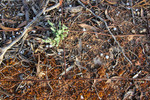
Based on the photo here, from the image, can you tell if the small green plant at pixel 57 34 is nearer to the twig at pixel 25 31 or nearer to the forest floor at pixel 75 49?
the forest floor at pixel 75 49

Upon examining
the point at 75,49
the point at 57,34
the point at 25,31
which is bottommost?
the point at 75,49

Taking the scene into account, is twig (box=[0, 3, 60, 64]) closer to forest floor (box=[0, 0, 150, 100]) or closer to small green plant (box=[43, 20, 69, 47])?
forest floor (box=[0, 0, 150, 100])

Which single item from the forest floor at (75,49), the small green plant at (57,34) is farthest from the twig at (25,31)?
the small green plant at (57,34)

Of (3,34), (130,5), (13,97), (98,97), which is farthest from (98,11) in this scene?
(13,97)

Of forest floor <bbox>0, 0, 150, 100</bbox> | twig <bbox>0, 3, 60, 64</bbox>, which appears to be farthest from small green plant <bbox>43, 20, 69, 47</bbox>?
twig <bbox>0, 3, 60, 64</bbox>

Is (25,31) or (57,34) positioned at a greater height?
(25,31)

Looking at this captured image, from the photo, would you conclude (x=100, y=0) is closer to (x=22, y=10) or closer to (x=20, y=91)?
(x=22, y=10)

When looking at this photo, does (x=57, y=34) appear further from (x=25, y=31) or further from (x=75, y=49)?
(x=25, y=31)

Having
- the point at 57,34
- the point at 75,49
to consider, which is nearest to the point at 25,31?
the point at 57,34
